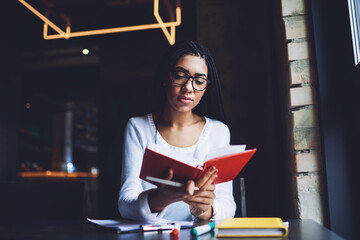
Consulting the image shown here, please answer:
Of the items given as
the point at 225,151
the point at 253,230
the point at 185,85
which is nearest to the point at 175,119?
the point at 185,85

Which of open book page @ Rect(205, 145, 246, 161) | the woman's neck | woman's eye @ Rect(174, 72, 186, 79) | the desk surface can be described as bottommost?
the desk surface

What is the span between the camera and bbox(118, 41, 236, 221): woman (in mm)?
1469

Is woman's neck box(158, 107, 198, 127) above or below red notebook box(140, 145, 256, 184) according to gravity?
above

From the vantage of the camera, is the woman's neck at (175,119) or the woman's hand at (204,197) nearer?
the woman's hand at (204,197)

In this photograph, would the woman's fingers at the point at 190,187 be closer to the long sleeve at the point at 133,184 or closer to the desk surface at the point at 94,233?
the desk surface at the point at 94,233

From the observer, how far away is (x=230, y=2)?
8.32ft

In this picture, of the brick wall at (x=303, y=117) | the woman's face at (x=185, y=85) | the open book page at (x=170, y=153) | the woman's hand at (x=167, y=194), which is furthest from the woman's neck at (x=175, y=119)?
the open book page at (x=170, y=153)

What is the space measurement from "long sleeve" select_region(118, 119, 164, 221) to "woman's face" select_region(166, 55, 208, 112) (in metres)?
0.27

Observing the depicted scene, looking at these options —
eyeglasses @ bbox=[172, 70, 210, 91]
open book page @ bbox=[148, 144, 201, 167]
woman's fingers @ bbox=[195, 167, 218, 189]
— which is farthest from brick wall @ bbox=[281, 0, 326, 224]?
open book page @ bbox=[148, 144, 201, 167]

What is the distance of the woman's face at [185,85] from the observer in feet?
5.42

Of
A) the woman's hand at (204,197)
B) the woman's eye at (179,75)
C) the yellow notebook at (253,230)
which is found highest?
the woman's eye at (179,75)

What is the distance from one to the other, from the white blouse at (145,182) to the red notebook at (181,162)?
203mm

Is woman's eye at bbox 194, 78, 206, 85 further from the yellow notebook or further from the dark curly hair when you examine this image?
the yellow notebook

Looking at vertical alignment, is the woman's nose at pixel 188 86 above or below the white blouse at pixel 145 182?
above
